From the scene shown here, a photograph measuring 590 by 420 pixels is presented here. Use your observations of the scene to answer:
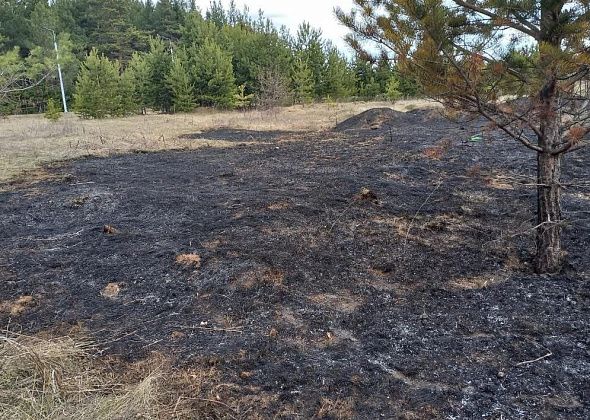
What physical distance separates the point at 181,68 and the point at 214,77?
4.82ft

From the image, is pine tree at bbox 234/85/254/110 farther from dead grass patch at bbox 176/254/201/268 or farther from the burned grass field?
dead grass patch at bbox 176/254/201/268

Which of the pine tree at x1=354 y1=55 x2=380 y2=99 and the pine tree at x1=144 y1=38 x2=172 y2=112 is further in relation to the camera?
the pine tree at x1=354 y1=55 x2=380 y2=99

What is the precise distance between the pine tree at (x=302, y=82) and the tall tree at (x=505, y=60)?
19.6 m

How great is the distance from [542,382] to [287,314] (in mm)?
1328

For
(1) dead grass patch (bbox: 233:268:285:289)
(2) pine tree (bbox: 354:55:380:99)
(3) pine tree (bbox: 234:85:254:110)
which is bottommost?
(1) dead grass patch (bbox: 233:268:285:289)

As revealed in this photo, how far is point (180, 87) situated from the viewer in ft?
66.8

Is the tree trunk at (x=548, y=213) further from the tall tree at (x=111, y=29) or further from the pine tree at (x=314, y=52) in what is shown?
the tall tree at (x=111, y=29)

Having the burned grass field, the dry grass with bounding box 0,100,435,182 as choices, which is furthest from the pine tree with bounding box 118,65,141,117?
the burned grass field

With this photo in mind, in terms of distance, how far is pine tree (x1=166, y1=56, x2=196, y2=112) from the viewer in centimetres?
2025

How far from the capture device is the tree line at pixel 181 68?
63.1 feet

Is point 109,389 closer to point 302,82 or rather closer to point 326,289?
point 326,289

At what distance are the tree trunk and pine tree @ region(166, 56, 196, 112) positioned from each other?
19.2 m

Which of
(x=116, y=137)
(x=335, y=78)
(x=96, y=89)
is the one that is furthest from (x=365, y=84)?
(x=116, y=137)

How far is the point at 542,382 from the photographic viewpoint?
201 cm
